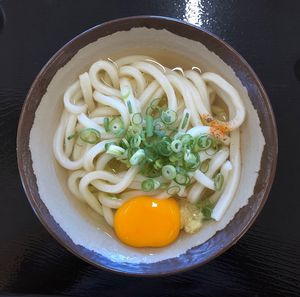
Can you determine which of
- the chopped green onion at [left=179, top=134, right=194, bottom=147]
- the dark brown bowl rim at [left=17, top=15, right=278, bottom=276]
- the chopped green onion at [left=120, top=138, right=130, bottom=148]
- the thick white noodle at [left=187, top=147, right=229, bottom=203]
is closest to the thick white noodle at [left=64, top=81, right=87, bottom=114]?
the dark brown bowl rim at [left=17, top=15, right=278, bottom=276]

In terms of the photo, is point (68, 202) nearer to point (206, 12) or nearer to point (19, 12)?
point (19, 12)

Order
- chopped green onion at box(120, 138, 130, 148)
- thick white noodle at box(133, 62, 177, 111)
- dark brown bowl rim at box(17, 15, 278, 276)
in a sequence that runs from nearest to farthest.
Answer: dark brown bowl rim at box(17, 15, 278, 276), chopped green onion at box(120, 138, 130, 148), thick white noodle at box(133, 62, 177, 111)

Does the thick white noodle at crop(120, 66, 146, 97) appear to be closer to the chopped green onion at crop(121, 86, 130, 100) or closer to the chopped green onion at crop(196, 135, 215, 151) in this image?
the chopped green onion at crop(121, 86, 130, 100)

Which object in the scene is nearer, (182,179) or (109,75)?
(182,179)

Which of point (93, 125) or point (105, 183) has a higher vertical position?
point (93, 125)

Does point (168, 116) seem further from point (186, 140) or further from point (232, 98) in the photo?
point (232, 98)

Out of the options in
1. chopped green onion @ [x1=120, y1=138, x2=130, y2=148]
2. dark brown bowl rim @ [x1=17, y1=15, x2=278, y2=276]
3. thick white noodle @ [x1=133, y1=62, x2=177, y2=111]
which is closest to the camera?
dark brown bowl rim @ [x1=17, y1=15, x2=278, y2=276]

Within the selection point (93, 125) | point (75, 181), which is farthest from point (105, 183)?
point (93, 125)
